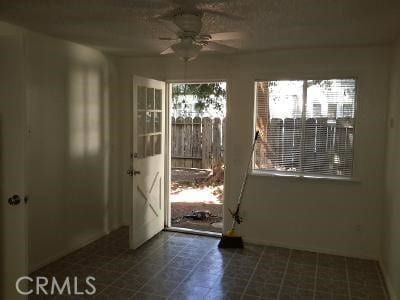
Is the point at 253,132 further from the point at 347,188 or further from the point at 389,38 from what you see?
the point at 389,38

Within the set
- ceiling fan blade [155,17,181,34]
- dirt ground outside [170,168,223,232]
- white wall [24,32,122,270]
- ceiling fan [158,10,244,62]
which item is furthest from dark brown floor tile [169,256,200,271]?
ceiling fan blade [155,17,181,34]

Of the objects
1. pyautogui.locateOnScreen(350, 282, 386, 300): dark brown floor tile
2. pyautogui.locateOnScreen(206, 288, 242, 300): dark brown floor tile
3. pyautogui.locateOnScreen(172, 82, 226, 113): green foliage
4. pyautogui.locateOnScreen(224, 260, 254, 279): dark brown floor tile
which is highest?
pyautogui.locateOnScreen(172, 82, 226, 113): green foliage

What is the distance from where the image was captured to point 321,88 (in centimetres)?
398

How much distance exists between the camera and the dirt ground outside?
5172 mm

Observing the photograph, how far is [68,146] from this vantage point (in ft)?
12.7

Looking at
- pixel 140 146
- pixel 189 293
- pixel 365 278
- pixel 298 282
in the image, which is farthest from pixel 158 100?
pixel 365 278

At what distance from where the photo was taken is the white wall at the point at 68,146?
11.3 ft

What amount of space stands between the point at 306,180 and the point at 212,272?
1.45 meters

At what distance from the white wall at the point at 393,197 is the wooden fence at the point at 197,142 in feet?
14.7

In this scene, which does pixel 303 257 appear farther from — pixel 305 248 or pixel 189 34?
pixel 189 34

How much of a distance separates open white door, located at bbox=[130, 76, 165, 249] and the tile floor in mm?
284

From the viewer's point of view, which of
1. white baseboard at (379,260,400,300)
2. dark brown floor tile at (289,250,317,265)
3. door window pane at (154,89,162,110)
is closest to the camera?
white baseboard at (379,260,400,300)

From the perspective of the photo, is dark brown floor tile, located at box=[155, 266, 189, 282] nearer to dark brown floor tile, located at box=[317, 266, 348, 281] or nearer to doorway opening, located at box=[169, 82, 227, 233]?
dark brown floor tile, located at box=[317, 266, 348, 281]

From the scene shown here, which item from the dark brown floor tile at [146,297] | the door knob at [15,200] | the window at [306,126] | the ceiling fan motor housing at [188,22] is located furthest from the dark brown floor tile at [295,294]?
the ceiling fan motor housing at [188,22]
